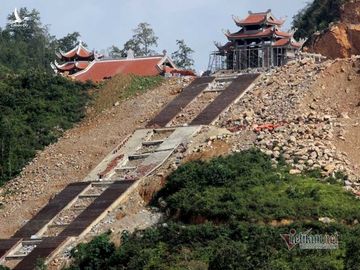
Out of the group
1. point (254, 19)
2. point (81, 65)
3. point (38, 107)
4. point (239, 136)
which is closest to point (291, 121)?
point (239, 136)

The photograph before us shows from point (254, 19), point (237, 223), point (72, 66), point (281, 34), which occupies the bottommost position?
point (237, 223)

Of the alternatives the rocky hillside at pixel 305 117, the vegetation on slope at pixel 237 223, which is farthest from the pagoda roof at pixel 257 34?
the vegetation on slope at pixel 237 223

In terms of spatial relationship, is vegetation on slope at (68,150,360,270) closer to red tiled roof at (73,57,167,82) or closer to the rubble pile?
the rubble pile

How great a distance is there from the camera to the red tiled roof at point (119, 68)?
51438 millimetres

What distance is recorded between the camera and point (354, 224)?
32.6 meters

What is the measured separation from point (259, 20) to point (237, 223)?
2145 cm

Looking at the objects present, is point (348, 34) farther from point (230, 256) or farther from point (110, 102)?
point (230, 256)

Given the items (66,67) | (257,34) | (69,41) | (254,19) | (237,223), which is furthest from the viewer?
(69,41)

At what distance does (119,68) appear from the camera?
2063 inches

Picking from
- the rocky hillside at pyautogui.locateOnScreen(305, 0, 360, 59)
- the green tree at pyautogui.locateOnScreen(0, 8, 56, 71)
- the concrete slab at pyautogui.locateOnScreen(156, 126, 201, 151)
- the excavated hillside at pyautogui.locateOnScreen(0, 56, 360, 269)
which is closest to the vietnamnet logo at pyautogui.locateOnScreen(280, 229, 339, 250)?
the excavated hillside at pyautogui.locateOnScreen(0, 56, 360, 269)

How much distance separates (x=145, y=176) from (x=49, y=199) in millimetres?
3456

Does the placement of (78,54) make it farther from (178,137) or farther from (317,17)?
(178,137)

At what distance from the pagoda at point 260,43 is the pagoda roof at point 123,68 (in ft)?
10.5

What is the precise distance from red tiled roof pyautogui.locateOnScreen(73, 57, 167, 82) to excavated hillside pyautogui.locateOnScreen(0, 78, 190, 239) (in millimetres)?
2192
